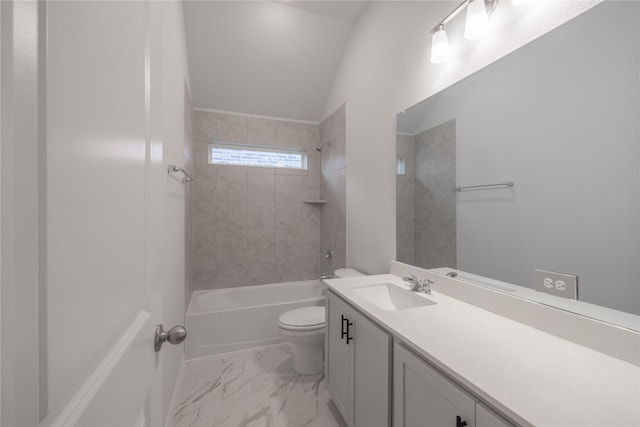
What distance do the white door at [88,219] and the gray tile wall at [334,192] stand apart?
7.06 ft

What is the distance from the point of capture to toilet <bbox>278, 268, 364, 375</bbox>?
1.91 metres

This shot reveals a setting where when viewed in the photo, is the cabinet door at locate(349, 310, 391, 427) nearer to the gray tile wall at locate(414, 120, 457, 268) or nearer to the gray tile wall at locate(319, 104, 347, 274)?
the gray tile wall at locate(414, 120, 457, 268)

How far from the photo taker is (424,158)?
5.19ft

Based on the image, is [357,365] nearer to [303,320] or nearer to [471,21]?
[303,320]

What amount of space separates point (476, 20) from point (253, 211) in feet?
8.72

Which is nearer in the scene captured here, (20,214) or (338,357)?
(20,214)

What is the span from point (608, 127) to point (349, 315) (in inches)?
48.4

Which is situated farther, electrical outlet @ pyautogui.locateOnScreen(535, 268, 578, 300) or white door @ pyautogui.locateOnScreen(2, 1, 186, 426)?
electrical outlet @ pyautogui.locateOnScreen(535, 268, 578, 300)

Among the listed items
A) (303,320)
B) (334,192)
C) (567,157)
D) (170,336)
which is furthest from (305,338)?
(567,157)

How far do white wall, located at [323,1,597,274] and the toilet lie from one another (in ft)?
2.13

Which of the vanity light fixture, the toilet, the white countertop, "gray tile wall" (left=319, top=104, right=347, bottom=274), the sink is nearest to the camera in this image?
the white countertop

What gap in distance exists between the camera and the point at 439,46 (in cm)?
135

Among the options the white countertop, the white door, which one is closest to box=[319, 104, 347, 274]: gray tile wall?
the white countertop

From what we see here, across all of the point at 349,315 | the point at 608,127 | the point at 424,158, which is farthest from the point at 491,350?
the point at 424,158
